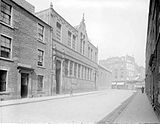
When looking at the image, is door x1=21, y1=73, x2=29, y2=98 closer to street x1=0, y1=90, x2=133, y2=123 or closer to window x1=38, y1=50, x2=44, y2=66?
window x1=38, y1=50, x2=44, y2=66

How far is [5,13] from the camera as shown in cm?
1359

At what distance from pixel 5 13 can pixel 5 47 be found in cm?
303

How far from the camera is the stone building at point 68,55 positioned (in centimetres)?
2078

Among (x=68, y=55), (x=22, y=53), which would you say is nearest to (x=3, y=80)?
(x=22, y=53)

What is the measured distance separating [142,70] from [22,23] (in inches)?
3634

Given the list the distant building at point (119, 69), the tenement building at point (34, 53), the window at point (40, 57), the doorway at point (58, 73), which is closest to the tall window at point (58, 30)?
the tenement building at point (34, 53)

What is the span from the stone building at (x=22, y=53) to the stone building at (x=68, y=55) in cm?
193

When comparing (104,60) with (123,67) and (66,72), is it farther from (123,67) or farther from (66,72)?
(66,72)

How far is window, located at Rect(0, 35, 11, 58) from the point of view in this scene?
13125 millimetres

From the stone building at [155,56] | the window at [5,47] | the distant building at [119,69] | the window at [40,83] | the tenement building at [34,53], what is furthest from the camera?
the distant building at [119,69]

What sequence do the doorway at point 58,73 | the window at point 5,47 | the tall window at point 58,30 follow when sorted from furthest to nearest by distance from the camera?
the doorway at point 58,73 < the tall window at point 58,30 < the window at point 5,47

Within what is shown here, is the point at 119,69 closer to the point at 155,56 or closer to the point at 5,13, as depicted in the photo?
the point at 5,13

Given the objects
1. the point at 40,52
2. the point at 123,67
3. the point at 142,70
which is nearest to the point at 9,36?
the point at 40,52

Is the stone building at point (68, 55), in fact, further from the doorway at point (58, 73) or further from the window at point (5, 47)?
the window at point (5, 47)
